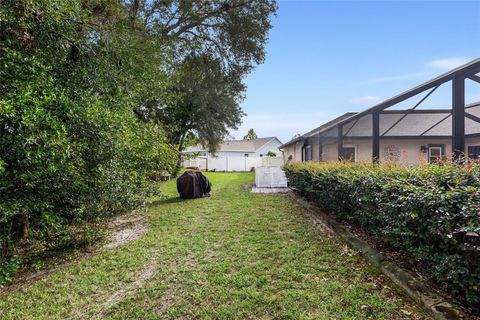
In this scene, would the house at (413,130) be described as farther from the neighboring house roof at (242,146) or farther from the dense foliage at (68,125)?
the neighboring house roof at (242,146)

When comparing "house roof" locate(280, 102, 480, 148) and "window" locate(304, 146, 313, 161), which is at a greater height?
"house roof" locate(280, 102, 480, 148)

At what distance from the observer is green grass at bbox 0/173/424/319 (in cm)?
242

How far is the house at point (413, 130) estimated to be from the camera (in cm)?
391

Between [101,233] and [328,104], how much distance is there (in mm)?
14691

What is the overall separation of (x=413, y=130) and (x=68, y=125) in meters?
8.72

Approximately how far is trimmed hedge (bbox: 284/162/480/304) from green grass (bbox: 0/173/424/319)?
1.55ft

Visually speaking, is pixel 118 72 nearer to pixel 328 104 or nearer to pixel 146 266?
pixel 146 266

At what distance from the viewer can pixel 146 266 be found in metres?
3.57

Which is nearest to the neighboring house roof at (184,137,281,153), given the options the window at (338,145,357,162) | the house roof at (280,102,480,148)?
the window at (338,145,357,162)

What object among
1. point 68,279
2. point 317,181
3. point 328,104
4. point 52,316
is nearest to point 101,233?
point 68,279

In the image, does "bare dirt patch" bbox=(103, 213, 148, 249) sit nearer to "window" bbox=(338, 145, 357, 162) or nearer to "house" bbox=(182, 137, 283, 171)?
"window" bbox=(338, 145, 357, 162)

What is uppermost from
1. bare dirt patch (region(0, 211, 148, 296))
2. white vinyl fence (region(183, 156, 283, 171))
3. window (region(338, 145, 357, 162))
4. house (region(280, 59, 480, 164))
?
house (region(280, 59, 480, 164))

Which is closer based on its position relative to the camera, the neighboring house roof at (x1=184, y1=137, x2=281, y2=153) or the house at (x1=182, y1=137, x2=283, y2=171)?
the house at (x1=182, y1=137, x2=283, y2=171)

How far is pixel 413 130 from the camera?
25.0ft
